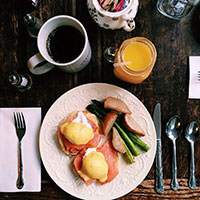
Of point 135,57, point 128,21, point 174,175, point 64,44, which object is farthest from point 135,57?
point 174,175

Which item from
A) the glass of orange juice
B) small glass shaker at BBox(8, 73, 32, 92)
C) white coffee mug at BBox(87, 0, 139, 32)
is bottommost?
small glass shaker at BBox(8, 73, 32, 92)

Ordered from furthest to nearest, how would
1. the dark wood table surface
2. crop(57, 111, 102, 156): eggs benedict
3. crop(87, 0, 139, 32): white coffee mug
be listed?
the dark wood table surface
crop(57, 111, 102, 156): eggs benedict
crop(87, 0, 139, 32): white coffee mug

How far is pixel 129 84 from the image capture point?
109 centimetres

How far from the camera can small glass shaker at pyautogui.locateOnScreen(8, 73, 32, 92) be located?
3.32ft

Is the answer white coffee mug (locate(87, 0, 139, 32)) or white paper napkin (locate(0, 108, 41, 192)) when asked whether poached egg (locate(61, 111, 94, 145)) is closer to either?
white paper napkin (locate(0, 108, 41, 192))

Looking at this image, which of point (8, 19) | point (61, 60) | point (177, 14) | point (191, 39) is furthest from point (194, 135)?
point (8, 19)

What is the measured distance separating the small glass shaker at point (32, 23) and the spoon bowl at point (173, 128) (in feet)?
2.03

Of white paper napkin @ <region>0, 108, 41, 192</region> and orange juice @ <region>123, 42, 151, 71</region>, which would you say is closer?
orange juice @ <region>123, 42, 151, 71</region>

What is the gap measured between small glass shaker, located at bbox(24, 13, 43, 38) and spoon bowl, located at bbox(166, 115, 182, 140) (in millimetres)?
619

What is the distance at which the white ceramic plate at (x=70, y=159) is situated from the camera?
1.04 meters

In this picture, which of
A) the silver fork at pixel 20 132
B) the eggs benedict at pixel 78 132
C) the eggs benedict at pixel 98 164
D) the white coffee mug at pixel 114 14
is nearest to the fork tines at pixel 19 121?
the silver fork at pixel 20 132

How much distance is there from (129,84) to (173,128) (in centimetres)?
24

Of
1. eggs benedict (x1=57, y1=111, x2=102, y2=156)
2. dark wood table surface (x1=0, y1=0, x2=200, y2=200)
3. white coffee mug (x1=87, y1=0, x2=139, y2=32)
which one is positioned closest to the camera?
white coffee mug (x1=87, y1=0, x2=139, y2=32)

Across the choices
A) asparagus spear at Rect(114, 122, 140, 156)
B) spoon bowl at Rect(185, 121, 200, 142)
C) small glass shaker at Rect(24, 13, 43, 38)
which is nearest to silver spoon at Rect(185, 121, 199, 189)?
spoon bowl at Rect(185, 121, 200, 142)
